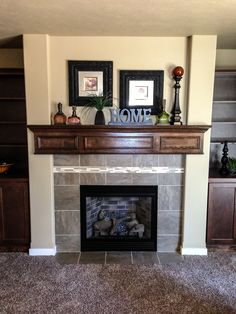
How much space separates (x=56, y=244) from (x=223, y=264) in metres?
1.83

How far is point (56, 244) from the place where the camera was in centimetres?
325

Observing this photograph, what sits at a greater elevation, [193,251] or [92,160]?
[92,160]

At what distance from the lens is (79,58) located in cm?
305

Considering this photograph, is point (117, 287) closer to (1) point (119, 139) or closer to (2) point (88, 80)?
(1) point (119, 139)

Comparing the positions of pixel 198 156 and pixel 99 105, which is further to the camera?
pixel 198 156

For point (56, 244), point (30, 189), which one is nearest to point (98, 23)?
point (30, 189)

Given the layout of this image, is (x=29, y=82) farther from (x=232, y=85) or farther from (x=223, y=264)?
(x=223, y=264)

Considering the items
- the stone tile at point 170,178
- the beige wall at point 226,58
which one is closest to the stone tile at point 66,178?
the stone tile at point 170,178

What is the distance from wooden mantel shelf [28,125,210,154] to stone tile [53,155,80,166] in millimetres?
118

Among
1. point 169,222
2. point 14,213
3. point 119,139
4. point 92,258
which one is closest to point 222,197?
point 169,222

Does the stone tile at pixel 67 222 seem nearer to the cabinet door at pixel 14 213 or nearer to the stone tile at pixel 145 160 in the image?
the cabinet door at pixel 14 213

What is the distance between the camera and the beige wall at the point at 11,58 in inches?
139

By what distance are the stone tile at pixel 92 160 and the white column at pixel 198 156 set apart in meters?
0.92

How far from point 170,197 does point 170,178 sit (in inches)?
8.6
